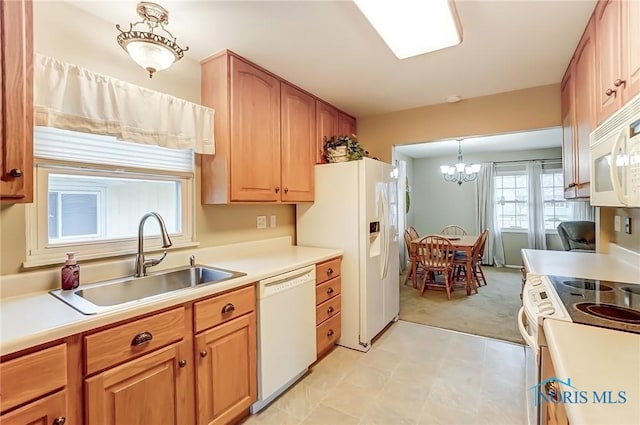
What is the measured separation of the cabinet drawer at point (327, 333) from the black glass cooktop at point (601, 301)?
154 centimetres

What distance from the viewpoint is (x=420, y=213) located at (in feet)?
22.6

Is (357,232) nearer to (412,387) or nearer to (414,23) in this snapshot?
(412,387)

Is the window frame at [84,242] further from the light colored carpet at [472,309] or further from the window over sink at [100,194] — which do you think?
the light colored carpet at [472,309]

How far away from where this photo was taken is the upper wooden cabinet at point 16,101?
109 centimetres

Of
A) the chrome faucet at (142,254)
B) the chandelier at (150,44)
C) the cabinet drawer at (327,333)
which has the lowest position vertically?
the cabinet drawer at (327,333)

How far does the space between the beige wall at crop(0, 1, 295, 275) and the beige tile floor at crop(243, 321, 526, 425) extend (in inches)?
49.3

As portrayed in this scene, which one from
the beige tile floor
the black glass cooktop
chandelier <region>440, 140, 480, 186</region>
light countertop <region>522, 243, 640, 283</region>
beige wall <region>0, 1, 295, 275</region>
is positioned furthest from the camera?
chandelier <region>440, 140, 480, 186</region>

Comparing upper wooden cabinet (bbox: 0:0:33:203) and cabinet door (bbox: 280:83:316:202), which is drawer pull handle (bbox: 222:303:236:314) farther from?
cabinet door (bbox: 280:83:316:202)

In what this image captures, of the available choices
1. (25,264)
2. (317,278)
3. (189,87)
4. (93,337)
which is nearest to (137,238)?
(25,264)

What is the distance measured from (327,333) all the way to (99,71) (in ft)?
7.61

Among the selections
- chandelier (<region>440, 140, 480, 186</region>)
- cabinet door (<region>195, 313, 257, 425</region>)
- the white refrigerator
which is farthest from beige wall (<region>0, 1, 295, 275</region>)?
chandelier (<region>440, 140, 480, 186</region>)

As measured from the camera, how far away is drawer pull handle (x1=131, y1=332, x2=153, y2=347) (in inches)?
48.4

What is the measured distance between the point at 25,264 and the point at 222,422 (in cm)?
123

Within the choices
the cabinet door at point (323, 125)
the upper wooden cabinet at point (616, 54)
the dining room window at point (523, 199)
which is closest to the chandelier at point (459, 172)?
the dining room window at point (523, 199)
